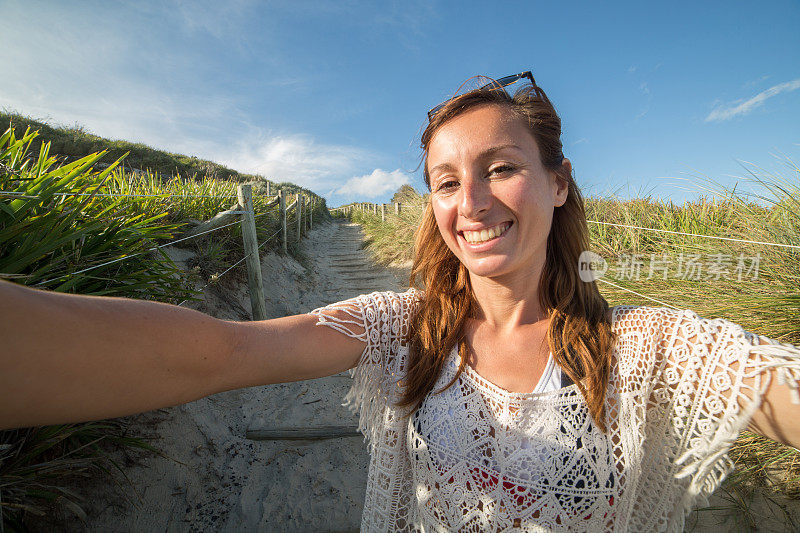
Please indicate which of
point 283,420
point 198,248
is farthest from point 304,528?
point 198,248

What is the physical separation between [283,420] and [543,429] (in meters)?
2.71

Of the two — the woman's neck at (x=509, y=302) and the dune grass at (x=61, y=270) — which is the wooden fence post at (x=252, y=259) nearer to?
the dune grass at (x=61, y=270)

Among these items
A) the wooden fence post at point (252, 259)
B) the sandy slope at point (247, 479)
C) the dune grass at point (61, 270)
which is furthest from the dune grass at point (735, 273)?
the wooden fence post at point (252, 259)

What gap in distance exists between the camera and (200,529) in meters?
2.26

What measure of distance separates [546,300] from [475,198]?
0.54 meters

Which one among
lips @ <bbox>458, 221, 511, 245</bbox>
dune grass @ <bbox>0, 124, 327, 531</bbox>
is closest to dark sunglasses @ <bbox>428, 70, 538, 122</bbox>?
lips @ <bbox>458, 221, 511, 245</bbox>

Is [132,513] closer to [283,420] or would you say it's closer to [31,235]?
[283,420]

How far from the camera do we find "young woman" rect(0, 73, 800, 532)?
0.80 meters

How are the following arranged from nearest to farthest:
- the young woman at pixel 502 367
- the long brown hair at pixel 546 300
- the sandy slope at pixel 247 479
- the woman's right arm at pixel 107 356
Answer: the woman's right arm at pixel 107 356
the young woman at pixel 502 367
the long brown hair at pixel 546 300
the sandy slope at pixel 247 479

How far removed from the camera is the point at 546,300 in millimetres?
1420

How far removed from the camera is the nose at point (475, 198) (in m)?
1.19

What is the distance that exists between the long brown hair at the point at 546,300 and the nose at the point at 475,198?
27 cm

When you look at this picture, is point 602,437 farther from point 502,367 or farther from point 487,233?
point 487,233

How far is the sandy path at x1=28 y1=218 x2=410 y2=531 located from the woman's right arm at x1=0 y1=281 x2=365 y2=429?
2066 mm
